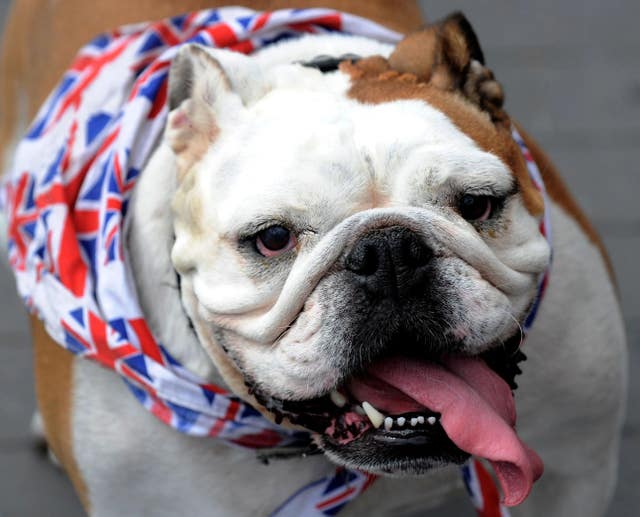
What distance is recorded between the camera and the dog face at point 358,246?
6.51 feet

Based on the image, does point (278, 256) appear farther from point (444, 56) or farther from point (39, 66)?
point (39, 66)

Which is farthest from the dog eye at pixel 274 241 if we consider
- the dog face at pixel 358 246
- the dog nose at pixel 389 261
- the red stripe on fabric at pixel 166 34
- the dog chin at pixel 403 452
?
the red stripe on fabric at pixel 166 34

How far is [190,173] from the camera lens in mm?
2250

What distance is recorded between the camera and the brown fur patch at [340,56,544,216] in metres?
2.15

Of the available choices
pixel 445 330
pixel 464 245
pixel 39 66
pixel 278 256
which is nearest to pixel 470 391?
pixel 445 330

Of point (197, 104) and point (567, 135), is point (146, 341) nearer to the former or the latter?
point (197, 104)

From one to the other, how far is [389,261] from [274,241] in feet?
0.73

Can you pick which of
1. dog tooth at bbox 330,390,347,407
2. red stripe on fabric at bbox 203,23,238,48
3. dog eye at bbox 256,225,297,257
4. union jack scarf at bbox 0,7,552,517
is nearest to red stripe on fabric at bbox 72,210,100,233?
union jack scarf at bbox 0,7,552,517

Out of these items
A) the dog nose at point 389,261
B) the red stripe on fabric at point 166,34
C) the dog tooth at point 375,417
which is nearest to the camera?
the dog nose at point 389,261

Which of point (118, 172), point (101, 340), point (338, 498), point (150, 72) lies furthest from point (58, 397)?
point (150, 72)

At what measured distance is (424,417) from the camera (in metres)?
2.06

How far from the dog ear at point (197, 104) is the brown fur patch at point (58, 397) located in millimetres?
613

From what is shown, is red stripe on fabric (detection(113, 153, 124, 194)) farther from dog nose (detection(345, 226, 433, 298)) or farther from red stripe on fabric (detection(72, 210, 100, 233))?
dog nose (detection(345, 226, 433, 298))

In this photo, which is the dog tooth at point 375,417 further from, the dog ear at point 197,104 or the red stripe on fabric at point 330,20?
the red stripe on fabric at point 330,20
